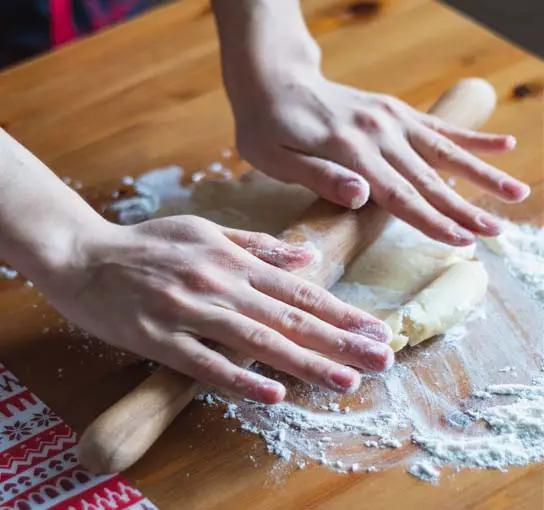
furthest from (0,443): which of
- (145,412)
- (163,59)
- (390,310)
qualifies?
(163,59)

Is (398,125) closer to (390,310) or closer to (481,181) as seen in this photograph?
(481,181)

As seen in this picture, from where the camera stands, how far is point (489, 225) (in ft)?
3.63

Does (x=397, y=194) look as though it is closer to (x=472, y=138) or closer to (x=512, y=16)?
(x=472, y=138)

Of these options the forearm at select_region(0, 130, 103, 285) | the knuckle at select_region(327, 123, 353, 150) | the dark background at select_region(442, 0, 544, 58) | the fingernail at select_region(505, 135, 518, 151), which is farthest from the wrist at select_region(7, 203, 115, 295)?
the dark background at select_region(442, 0, 544, 58)

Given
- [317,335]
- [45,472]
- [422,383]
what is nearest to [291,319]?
[317,335]

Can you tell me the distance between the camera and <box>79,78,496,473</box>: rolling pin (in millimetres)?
888

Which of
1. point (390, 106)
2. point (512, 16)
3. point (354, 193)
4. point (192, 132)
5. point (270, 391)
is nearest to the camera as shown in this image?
point (270, 391)

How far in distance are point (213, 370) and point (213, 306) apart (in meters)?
0.07

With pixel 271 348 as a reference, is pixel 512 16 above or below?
below

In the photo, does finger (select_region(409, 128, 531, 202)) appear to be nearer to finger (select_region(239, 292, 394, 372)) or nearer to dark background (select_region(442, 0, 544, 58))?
finger (select_region(239, 292, 394, 372))

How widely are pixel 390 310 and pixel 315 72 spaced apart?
362 millimetres

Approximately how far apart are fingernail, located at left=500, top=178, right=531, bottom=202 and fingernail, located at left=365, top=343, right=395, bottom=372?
34cm

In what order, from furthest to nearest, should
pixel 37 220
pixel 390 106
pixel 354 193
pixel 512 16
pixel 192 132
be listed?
pixel 512 16
pixel 192 132
pixel 390 106
pixel 354 193
pixel 37 220

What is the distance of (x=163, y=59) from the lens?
59.4 inches
